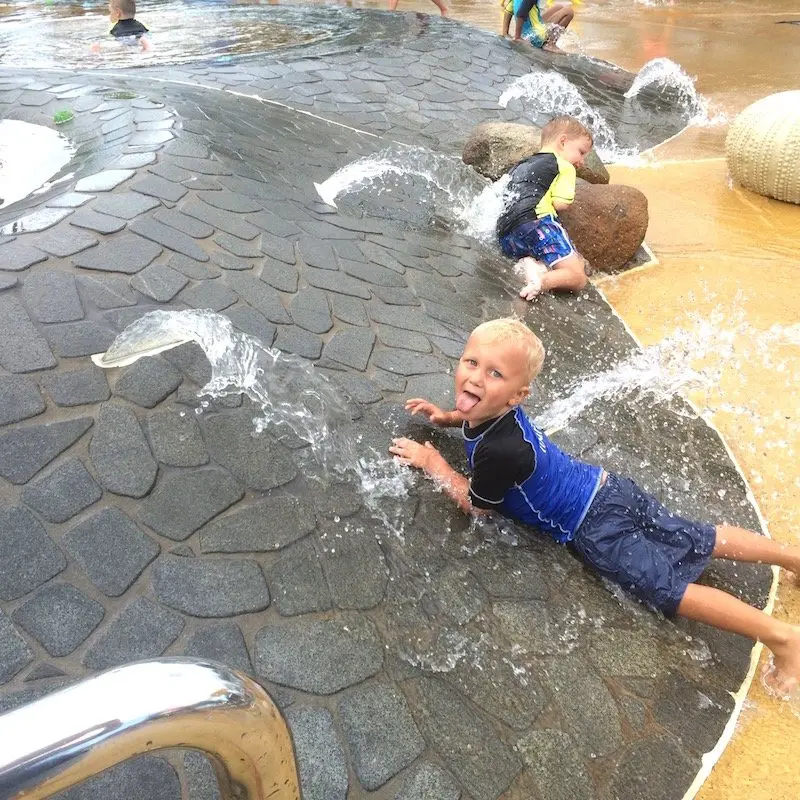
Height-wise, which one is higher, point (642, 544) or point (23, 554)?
point (23, 554)

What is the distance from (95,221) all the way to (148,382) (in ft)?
3.84

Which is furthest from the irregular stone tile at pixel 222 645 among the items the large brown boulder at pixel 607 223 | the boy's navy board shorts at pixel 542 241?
the large brown boulder at pixel 607 223

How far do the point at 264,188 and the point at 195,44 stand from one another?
19.8 ft

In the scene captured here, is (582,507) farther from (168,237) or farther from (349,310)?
(168,237)

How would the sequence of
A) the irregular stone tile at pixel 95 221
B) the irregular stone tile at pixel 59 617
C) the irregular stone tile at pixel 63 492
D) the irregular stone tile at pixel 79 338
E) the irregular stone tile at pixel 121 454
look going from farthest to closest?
the irregular stone tile at pixel 95 221 → the irregular stone tile at pixel 79 338 → the irregular stone tile at pixel 121 454 → the irregular stone tile at pixel 63 492 → the irregular stone tile at pixel 59 617

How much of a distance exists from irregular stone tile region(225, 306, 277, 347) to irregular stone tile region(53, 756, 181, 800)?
1.74 m

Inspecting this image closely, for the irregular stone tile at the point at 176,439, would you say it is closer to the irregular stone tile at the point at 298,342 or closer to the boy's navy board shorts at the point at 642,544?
the irregular stone tile at the point at 298,342

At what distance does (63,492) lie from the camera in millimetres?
2303

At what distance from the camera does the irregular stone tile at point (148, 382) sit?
2609 mm

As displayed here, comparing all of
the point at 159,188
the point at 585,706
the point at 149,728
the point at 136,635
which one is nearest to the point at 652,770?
the point at 585,706

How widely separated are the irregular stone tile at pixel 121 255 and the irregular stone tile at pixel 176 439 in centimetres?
90

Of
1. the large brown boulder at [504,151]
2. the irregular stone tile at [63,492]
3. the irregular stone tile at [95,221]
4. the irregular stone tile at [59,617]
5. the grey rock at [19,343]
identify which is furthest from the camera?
the large brown boulder at [504,151]

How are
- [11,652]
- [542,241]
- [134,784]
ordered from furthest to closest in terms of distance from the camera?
1. [542,241]
2. [11,652]
3. [134,784]

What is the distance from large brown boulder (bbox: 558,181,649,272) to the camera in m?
4.88
